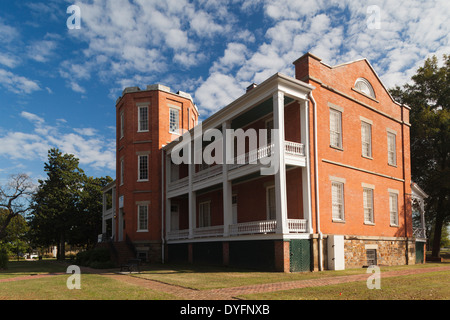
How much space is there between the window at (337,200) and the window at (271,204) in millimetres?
3069

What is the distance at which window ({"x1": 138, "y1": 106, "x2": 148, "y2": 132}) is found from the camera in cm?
2870

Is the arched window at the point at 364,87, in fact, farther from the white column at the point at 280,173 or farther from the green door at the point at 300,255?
the green door at the point at 300,255

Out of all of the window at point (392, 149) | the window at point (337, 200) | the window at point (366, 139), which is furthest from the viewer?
the window at point (392, 149)

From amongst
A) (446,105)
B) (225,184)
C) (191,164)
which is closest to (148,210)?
(191,164)

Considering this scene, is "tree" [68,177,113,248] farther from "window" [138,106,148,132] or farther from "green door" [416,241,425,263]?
"green door" [416,241,425,263]

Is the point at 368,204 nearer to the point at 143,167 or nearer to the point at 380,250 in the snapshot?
the point at 380,250

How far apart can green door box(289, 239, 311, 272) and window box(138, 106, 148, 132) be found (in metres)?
16.6

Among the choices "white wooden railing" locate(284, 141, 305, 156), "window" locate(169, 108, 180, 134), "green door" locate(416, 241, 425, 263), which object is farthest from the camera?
"window" locate(169, 108, 180, 134)

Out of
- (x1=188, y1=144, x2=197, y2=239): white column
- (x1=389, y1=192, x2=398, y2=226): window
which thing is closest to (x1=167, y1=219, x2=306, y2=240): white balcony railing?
(x1=188, y1=144, x2=197, y2=239): white column

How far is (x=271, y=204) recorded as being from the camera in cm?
2028

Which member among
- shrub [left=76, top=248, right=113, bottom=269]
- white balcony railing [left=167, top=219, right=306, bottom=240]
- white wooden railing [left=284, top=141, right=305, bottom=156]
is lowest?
shrub [left=76, top=248, right=113, bottom=269]

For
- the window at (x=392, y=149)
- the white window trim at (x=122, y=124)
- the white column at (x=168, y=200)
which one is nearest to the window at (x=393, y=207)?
the window at (x=392, y=149)

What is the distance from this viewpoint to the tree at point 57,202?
39.2 metres

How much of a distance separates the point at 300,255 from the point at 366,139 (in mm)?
9167
